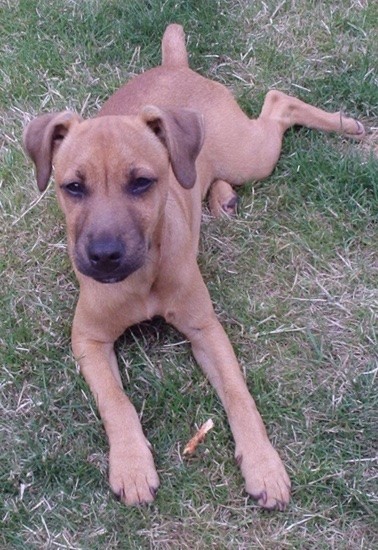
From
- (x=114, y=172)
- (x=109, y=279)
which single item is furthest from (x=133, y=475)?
(x=114, y=172)

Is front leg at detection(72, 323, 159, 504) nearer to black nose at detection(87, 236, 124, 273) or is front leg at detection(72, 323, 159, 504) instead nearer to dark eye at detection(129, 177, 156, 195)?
black nose at detection(87, 236, 124, 273)

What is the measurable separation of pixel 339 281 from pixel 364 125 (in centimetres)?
141

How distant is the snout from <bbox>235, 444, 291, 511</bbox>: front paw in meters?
0.97

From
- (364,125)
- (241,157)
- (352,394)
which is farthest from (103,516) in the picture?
(364,125)

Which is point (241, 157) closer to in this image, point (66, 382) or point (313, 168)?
point (313, 168)

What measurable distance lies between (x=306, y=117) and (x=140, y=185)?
2.03 metres

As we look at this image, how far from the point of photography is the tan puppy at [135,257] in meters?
3.71

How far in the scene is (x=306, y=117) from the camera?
5484mm

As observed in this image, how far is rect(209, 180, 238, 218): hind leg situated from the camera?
5145 mm

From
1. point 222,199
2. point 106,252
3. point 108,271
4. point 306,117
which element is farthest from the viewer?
point 306,117

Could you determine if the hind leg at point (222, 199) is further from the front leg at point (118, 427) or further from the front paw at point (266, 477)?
the front paw at point (266, 477)

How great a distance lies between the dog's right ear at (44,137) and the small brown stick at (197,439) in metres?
1.35

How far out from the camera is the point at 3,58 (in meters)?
6.27

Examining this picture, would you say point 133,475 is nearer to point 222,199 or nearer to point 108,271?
point 108,271
